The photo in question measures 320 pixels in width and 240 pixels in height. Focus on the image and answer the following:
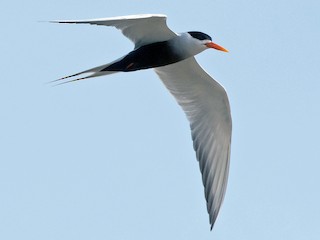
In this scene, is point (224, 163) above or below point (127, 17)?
below

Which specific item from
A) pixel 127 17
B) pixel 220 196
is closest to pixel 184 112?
pixel 220 196

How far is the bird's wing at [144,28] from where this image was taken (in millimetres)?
9805

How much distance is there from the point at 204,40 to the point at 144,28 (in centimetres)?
88

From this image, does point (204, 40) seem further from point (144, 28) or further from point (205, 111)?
point (205, 111)

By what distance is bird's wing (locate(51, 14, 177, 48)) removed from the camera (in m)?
9.80

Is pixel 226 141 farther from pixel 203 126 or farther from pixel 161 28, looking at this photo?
pixel 161 28

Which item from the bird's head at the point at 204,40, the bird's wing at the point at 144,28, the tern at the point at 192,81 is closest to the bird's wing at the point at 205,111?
the tern at the point at 192,81

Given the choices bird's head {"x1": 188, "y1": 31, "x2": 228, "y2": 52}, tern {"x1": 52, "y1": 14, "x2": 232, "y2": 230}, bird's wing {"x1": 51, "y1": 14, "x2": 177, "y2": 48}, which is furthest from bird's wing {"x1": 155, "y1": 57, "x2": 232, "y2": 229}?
bird's wing {"x1": 51, "y1": 14, "x2": 177, "y2": 48}

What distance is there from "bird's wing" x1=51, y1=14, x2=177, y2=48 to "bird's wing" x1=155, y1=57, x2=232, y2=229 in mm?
1191

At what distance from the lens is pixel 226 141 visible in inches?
480

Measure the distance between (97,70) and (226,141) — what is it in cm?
269

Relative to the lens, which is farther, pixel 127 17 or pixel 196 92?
pixel 196 92

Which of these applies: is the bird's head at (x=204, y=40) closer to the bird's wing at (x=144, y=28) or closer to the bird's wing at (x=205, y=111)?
the bird's wing at (x=144, y=28)

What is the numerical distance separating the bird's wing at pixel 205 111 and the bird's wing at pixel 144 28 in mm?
1191
